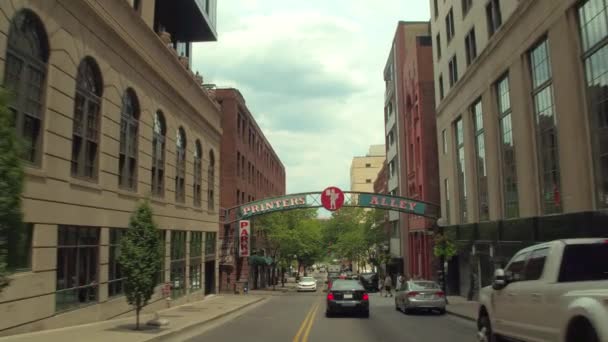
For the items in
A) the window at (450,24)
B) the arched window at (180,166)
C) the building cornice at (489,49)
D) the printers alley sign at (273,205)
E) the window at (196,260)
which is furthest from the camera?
the printers alley sign at (273,205)

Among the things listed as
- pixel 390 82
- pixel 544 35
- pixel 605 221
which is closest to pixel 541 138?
pixel 544 35

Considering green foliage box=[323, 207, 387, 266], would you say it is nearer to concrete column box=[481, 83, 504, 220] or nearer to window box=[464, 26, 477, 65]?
window box=[464, 26, 477, 65]

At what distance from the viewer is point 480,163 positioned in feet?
97.4

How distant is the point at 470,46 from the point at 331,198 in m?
13.5

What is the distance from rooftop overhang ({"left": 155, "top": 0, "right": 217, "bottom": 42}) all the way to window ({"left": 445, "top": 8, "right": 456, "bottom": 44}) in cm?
1579

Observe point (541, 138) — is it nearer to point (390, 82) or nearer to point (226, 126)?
point (226, 126)

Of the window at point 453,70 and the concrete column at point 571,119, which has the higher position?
the window at point 453,70

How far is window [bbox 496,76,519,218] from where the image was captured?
2448 centimetres

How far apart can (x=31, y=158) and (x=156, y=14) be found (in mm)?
17873

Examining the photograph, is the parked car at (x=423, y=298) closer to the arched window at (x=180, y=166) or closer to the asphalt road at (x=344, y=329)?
the asphalt road at (x=344, y=329)

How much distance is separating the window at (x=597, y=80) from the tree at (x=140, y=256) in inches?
553

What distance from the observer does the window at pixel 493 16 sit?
26.3 m

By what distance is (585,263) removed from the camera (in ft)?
23.2

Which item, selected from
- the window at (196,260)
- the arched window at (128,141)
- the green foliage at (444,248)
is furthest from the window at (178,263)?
the green foliage at (444,248)
